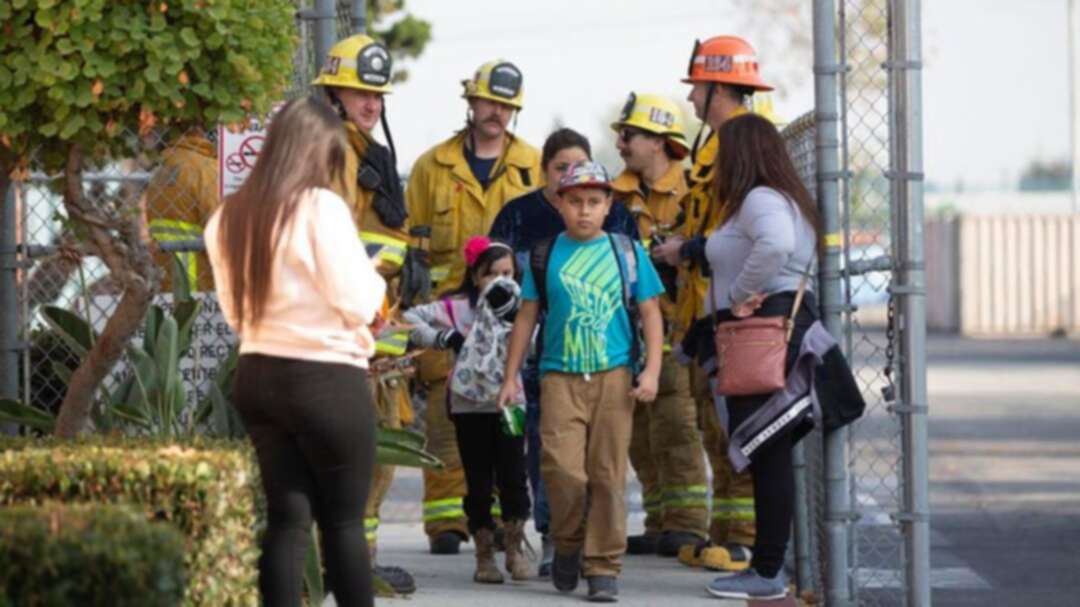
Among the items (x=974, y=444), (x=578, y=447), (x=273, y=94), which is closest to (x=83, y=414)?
(x=273, y=94)

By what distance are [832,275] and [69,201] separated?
3.13 metres

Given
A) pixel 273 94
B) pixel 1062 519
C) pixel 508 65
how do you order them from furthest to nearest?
pixel 1062 519, pixel 508 65, pixel 273 94

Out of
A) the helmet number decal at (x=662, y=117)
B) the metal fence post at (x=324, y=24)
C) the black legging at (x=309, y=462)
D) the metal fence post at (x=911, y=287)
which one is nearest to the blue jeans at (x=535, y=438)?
the helmet number decal at (x=662, y=117)

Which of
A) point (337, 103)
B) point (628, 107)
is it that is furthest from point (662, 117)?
point (337, 103)

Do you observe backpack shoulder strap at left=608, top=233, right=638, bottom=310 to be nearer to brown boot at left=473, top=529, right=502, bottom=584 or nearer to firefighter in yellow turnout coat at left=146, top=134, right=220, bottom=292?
brown boot at left=473, top=529, right=502, bottom=584

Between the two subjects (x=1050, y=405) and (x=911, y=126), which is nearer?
(x=911, y=126)

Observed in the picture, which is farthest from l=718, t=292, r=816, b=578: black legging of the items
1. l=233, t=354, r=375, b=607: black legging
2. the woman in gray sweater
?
l=233, t=354, r=375, b=607: black legging

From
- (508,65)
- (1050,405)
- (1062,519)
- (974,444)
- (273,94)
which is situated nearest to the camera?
(273,94)

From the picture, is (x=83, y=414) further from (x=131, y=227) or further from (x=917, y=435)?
(x=917, y=435)

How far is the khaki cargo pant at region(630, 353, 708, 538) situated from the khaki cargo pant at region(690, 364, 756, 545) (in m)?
0.38

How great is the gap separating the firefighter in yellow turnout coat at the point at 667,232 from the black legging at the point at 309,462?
394cm

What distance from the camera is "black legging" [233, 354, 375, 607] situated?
7781 mm

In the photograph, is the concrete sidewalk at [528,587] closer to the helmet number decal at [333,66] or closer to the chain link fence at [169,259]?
the chain link fence at [169,259]

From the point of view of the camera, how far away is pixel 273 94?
29.2 feet
